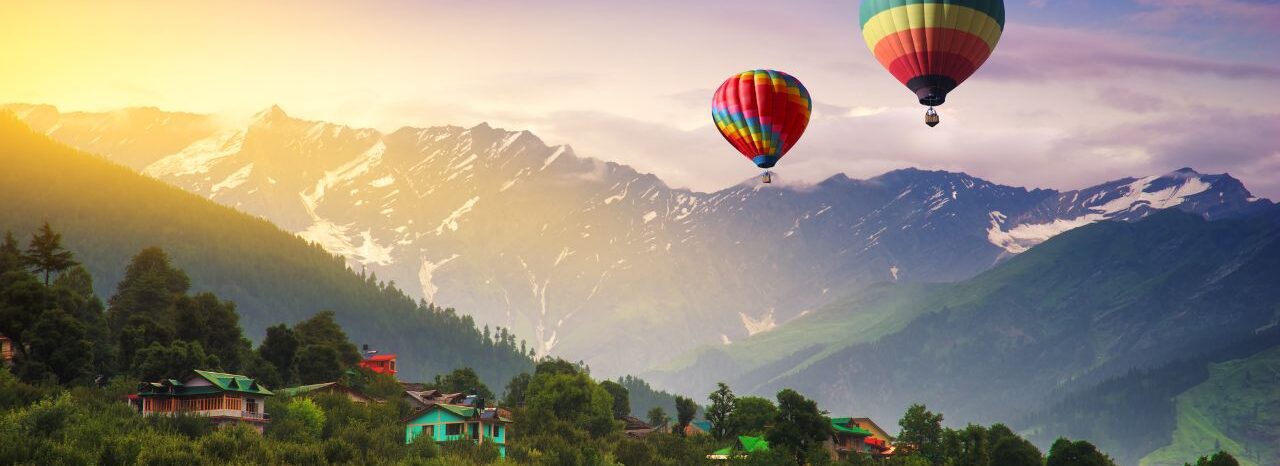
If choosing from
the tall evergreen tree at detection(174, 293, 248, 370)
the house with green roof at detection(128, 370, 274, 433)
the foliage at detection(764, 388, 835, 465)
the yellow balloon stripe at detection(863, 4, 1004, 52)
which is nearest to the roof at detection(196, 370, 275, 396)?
the house with green roof at detection(128, 370, 274, 433)

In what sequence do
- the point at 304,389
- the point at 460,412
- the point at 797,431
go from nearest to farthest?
1. the point at 460,412
2. the point at 304,389
3. the point at 797,431

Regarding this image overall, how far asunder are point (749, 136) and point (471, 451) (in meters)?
49.2

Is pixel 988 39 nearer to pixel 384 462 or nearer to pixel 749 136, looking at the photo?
pixel 749 136

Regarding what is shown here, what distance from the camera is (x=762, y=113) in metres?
153

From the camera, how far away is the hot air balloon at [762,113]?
153 meters

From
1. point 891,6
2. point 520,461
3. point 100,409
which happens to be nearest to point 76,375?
point 100,409

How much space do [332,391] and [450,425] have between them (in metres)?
19.7

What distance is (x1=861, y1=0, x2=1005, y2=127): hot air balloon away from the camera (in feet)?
433

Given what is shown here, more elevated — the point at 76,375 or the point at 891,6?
the point at 891,6

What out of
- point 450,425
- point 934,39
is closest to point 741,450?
point 450,425

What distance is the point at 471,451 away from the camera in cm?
16238

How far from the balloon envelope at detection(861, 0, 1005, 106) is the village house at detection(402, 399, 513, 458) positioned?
68.2 m

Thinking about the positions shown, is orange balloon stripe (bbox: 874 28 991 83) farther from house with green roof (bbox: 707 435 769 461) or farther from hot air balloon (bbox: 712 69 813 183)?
house with green roof (bbox: 707 435 769 461)

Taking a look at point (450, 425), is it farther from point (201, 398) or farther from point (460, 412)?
point (201, 398)
